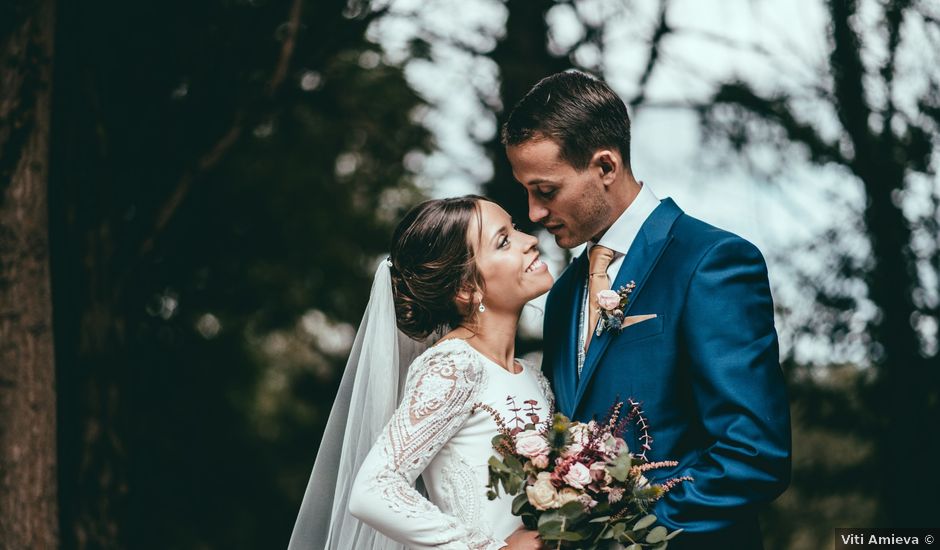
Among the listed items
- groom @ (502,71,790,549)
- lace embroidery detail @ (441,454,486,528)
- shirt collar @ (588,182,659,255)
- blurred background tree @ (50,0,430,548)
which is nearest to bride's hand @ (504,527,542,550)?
lace embroidery detail @ (441,454,486,528)

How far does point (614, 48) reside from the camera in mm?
7949

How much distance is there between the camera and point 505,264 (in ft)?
11.3

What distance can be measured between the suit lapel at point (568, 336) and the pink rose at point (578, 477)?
56cm

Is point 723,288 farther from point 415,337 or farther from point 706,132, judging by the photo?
point 706,132

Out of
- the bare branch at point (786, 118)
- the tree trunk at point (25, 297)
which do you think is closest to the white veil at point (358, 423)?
the tree trunk at point (25, 297)

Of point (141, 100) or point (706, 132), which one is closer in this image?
point (141, 100)

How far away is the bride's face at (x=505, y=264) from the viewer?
3455 mm

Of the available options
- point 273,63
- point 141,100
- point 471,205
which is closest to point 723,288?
point 471,205

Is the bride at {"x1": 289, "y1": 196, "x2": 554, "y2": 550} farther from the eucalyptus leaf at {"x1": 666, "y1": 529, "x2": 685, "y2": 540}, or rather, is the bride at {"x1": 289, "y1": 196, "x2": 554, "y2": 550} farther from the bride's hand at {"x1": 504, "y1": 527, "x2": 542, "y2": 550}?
the eucalyptus leaf at {"x1": 666, "y1": 529, "x2": 685, "y2": 540}

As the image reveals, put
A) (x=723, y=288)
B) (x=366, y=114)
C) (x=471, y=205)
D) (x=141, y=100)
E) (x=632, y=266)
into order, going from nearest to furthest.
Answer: (x=723, y=288)
(x=632, y=266)
(x=471, y=205)
(x=141, y=100)
(x=366, y=114)

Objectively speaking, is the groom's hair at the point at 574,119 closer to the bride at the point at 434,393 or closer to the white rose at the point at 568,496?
the bride at the point at 434,393

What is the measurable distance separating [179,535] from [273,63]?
4.31 m

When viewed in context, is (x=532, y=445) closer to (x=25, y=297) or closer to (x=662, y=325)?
(x=662, y=325)

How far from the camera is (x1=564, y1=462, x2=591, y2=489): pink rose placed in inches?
105
